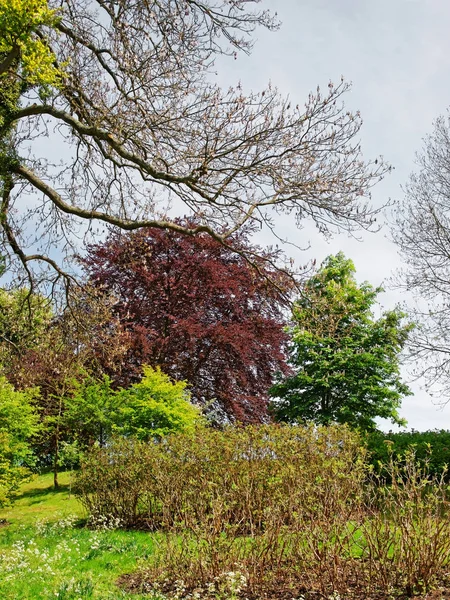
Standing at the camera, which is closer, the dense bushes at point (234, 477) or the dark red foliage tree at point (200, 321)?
the dense bushes at point (234, 477)

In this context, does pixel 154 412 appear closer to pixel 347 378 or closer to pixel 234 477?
pixel 234 477

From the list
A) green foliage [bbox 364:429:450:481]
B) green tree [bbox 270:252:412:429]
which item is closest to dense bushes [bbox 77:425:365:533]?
green foliage [bbox 364:429:450:481]

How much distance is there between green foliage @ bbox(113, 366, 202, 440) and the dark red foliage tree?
13.1ft

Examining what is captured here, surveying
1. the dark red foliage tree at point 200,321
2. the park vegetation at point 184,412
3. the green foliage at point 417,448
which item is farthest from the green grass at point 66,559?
the dark red foliage tree at point 200,321

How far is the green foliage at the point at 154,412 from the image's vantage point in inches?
420

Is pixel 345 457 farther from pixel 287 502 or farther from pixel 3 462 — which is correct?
pixel 3 462

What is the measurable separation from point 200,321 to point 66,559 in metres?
10.7

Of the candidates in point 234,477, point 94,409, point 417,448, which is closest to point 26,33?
point 234,477

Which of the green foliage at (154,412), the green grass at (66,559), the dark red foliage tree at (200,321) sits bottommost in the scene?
the green grass at (66,559)

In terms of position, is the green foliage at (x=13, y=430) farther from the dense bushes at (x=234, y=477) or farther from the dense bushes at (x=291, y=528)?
the dense bushes at (x=291, y=528)

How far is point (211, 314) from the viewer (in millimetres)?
17000

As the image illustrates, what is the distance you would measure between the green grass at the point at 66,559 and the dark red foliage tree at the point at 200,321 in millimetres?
6246

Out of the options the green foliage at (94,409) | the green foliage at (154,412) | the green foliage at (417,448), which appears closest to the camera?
the green foliage at (417,448)

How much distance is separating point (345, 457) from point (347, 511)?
5.48ft
